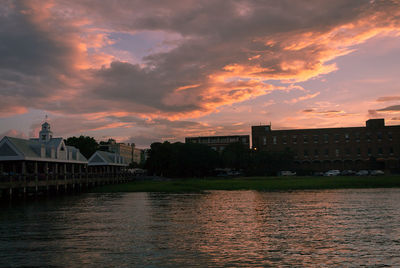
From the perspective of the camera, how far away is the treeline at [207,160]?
130 metres

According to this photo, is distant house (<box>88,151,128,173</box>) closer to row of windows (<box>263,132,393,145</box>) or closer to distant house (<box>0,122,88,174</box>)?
distant house (<box>0,122,88,174</box>)

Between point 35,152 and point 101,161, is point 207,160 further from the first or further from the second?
point 35,152

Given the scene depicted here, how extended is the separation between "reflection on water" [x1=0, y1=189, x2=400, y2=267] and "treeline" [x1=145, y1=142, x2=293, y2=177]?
9278 centimetres

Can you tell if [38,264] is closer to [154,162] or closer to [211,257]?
[211,257]

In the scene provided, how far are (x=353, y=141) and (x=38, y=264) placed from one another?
131131 mm

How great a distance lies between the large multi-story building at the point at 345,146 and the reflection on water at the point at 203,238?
102m

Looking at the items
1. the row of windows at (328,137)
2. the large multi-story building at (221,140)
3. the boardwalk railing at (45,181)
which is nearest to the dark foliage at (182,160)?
the row of windows at (328,137)

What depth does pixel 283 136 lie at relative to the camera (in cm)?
14088

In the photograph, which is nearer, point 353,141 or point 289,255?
point 289,255

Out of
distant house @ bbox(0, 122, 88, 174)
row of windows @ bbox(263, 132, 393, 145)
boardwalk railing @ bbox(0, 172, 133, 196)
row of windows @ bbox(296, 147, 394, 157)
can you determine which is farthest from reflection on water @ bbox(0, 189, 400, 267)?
row of windows @ bbox(263, 132, 393, 145)

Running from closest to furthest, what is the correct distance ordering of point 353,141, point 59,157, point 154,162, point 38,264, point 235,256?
point 38,264, point 235,256, point 59,157, point 353,141, point 154,162

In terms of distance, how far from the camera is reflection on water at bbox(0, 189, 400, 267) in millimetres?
18125

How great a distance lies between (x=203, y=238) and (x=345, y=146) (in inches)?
4783

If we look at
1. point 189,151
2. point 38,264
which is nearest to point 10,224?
point 38,264
